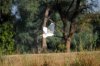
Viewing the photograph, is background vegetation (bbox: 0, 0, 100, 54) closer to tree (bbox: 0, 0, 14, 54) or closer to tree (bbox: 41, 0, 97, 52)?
tree (bbox: 0, 0, 14, 54)

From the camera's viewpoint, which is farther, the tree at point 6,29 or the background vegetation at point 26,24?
the tree at point 6,29

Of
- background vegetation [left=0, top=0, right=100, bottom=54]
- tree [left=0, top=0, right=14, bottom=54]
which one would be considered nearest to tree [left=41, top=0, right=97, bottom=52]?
background vegetation [left=0, top=0, right=100, bottom=54]

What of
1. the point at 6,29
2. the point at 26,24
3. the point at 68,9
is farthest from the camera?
the point at 26,24

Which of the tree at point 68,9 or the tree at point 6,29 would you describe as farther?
the tree at point 68,9

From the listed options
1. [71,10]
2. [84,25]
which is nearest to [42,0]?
[71,10]

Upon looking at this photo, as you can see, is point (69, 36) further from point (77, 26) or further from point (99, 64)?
point (99, 64)

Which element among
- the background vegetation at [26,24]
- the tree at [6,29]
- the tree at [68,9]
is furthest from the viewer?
the tree at [68,9]

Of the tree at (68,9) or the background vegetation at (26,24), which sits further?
the tree at (68,9)

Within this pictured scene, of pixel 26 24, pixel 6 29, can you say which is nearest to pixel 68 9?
pixel 6 29

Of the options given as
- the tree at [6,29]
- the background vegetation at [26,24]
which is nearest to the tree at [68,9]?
the background vegetation at [26,24]

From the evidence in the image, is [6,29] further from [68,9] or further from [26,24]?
[26,24]

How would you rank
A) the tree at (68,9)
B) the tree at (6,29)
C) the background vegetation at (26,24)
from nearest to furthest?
1. the background vegetation at (26,24)
2. the tree at (6,29)
3. the tree at (68,9)

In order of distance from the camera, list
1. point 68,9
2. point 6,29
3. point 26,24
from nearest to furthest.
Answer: point 6,29, point 68,9, point 26,24

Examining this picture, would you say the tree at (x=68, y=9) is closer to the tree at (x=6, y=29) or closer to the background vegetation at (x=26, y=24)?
the background vegetation at (x=26, y=24)
